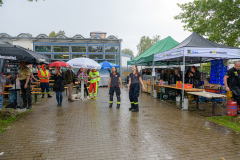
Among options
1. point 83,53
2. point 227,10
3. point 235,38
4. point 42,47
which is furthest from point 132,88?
point 42,47

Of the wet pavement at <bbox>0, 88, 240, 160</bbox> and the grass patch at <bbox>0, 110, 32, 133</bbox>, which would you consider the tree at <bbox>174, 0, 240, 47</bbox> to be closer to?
the wet pavement at <bbox>0, 88, 240, 160</bbox>

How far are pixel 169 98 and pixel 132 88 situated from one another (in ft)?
13.6

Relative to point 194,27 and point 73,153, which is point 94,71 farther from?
point 194,27

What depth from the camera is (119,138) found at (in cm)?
464

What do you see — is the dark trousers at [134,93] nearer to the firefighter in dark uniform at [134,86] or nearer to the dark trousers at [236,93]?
the firefighter in dark uniform at [134,86]

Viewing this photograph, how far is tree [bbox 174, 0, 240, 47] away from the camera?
13555 millimetres

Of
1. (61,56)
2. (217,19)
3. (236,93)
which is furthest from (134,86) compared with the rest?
(61,56)

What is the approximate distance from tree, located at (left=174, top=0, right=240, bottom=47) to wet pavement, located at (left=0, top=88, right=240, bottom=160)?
10.4 m

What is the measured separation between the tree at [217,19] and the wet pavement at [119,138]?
1041 centimetres

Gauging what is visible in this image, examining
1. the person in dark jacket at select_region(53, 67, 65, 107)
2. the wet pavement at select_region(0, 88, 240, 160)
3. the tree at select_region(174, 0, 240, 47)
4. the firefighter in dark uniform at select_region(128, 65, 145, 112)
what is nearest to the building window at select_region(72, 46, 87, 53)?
the tree at select_region(174, 0, 240, 47)

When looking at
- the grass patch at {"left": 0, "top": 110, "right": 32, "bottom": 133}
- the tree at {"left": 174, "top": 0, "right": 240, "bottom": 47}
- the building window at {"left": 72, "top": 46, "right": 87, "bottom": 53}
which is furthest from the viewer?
the building window at {"left": 72, "top": 46, "right": 87, "bottom": 53}

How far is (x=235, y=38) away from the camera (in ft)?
48.2

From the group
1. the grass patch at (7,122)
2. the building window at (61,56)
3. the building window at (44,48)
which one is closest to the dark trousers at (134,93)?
the grass patch at (7,122)

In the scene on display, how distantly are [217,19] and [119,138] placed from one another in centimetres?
1351
